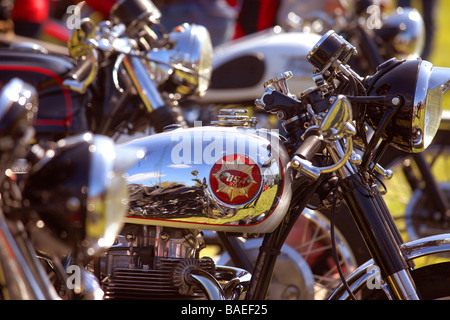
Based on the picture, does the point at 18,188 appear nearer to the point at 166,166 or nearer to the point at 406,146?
the point at 166,166

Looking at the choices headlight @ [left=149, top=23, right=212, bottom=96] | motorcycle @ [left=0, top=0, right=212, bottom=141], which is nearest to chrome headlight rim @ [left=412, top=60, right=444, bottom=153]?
motorcycle @ [left=0, top=0, right=212, bottom=141]

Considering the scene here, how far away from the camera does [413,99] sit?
1.51 m

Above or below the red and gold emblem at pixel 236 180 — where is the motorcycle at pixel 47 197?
below

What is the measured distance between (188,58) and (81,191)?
1.46 meters

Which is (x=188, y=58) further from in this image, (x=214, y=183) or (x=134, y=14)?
(x=214, y=183)

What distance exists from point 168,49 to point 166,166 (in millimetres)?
1076

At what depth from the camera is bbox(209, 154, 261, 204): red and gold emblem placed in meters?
1.54

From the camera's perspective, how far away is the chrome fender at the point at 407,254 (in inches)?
62.0

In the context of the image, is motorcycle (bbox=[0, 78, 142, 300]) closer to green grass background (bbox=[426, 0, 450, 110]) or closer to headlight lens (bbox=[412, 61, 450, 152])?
headlight lens (bbox=[412, 61, 450, 152])

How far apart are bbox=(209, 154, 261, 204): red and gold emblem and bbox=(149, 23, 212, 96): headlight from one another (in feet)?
3.31

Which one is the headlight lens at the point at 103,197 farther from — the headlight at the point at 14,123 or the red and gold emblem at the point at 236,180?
the red and gold emblem at the point at 236,180

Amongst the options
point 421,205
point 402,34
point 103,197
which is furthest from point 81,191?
point 402,34

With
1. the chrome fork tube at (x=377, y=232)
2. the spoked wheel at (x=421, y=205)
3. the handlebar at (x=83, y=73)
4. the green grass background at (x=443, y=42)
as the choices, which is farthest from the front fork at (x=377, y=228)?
the green grass background at (x=443, y=42)

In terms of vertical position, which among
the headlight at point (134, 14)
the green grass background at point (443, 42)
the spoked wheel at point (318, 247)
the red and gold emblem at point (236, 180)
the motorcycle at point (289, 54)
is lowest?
the red and gold emblem at point (236, 180)
